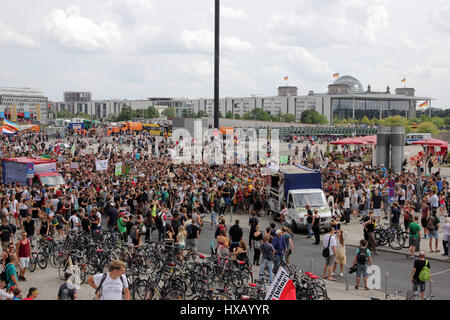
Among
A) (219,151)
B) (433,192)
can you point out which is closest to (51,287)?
(433,192)

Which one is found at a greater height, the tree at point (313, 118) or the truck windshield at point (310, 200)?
the tree at point (313, 118)

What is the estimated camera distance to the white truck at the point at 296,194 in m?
20.7

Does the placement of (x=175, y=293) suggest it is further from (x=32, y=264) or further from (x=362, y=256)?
(x=32, y=264)

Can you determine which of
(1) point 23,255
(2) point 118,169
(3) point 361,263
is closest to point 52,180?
(2) point 118,169

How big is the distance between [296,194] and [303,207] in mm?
644

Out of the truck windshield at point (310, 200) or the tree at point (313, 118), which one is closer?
the truck windshield at point (310, 200)

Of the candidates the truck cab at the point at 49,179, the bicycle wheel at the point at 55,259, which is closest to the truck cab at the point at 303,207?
the bicycle wheel at the point at 55,259

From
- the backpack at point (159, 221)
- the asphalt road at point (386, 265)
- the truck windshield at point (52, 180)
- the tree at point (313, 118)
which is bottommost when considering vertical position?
the asphalt road at point (386, 265)

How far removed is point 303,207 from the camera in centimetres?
2091

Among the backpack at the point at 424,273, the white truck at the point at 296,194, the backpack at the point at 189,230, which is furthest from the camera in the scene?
the white truck at the point at 296,194

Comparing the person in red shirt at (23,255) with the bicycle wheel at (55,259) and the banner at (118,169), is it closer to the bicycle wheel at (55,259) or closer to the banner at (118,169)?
the bicycle wheel at (55,259)
